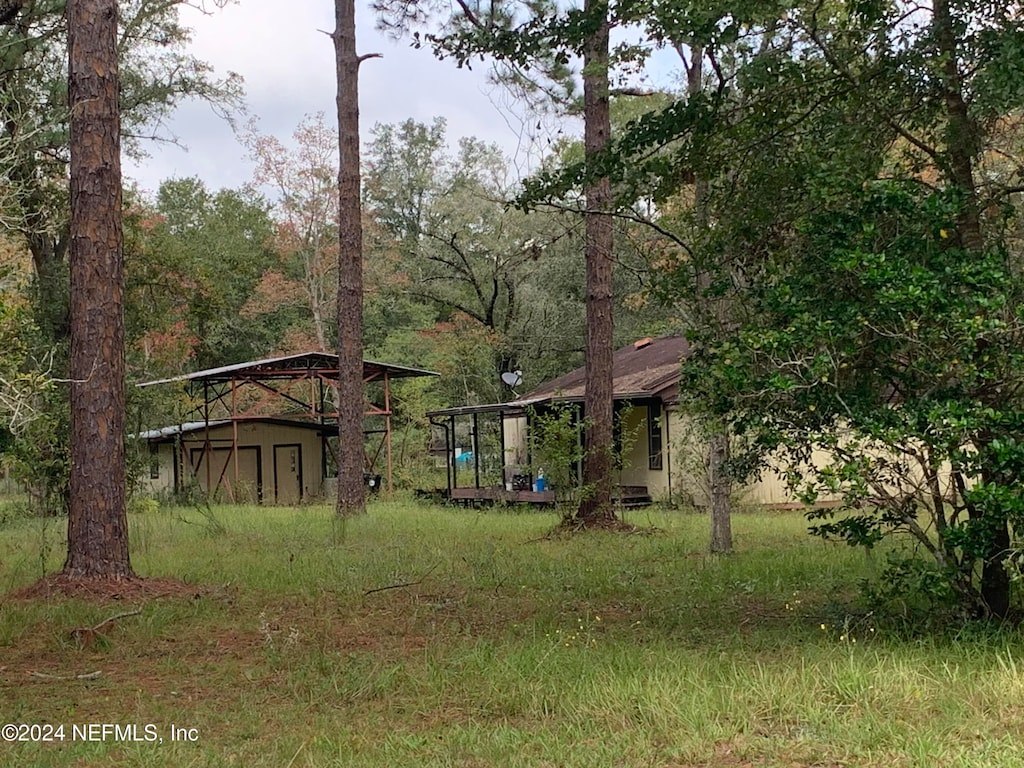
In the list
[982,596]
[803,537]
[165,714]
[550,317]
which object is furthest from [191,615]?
[550,317]

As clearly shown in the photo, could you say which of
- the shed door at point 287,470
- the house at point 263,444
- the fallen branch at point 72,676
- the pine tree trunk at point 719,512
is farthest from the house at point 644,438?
the fallen branch at point 72,676

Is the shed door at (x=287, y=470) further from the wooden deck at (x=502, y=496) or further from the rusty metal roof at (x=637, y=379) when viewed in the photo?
the wooden deck at (x=502, y=496)

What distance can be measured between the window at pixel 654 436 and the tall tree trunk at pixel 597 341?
5695 millimetres

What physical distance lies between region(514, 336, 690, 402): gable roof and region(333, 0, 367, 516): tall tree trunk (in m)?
3.96

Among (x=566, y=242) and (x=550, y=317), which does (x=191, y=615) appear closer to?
(x=566, y=242)

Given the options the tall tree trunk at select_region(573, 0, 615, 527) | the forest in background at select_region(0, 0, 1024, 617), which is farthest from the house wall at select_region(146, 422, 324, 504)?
the forest in background at select_region(0, 0, 1024, 617)

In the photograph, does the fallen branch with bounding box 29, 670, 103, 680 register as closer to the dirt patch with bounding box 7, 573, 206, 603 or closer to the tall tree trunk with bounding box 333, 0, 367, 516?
the dirt patch with bounding box 7, 573, 206, 603

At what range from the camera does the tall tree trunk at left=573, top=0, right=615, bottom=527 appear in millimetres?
13531

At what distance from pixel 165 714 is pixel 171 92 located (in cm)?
1711

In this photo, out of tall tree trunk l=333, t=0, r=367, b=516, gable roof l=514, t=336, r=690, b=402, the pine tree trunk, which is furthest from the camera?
gable roof l=514, t=336, r=690, b=402

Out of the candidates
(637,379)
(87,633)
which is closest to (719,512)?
(87,633)

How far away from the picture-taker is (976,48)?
5.84 meters

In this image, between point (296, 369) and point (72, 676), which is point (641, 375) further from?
point (72, 676)

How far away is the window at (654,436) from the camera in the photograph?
778 inches
